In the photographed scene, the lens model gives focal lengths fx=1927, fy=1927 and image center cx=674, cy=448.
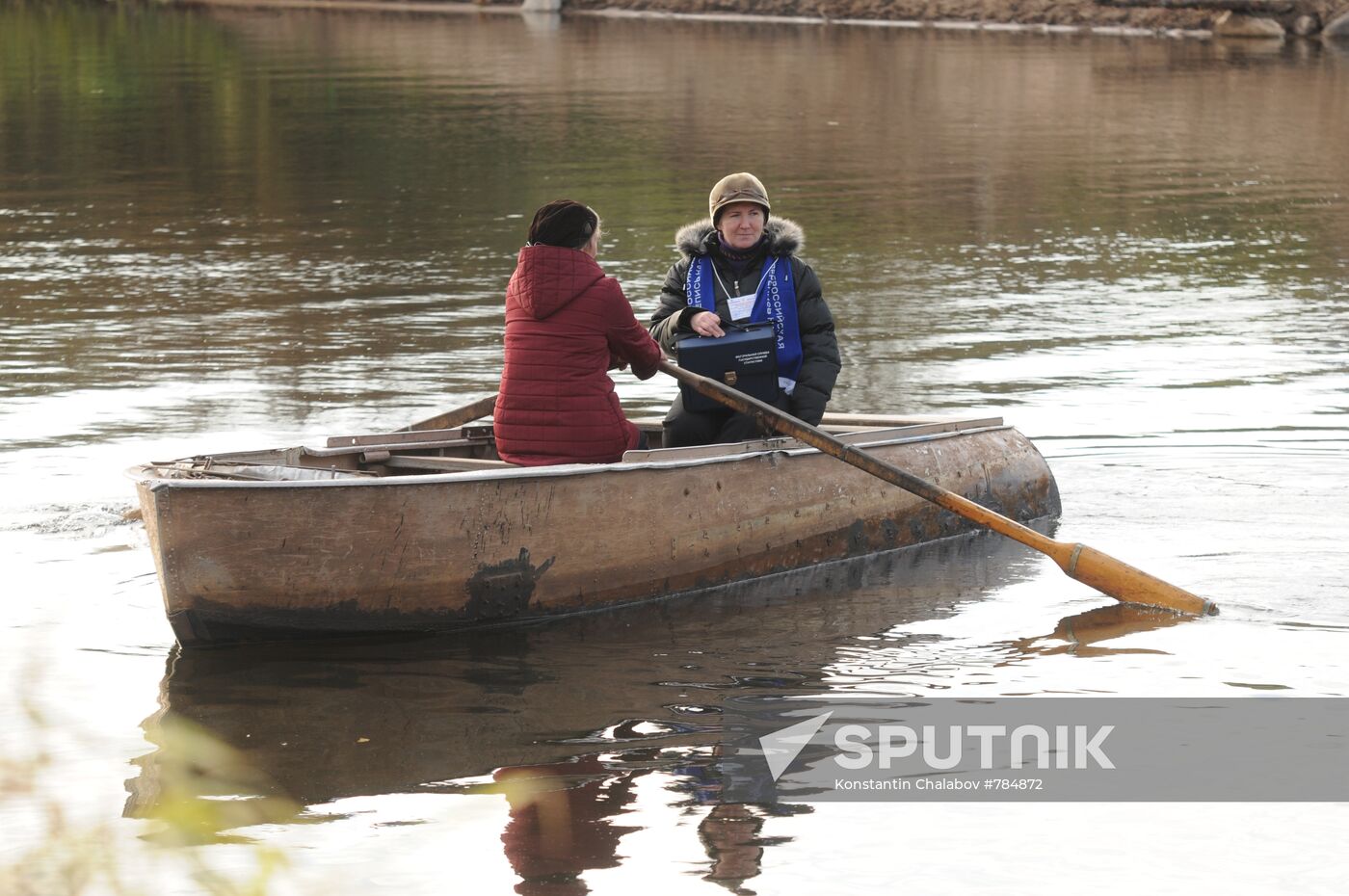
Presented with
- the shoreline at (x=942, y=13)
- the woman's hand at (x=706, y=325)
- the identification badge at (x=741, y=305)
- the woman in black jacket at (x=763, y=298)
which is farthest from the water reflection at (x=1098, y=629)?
the shoreline at (x=942, y=13)

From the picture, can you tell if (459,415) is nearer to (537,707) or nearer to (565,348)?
(565,348)

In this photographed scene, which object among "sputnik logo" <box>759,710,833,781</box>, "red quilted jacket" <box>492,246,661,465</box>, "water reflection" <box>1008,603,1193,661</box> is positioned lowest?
"water reflection" <box>1008,603,1193,661</box>

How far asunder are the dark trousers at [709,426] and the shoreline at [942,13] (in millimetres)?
40473

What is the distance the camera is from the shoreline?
46094 mm

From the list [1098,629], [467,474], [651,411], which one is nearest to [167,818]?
[467,474]

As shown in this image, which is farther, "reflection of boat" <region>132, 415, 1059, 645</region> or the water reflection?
the water reflection

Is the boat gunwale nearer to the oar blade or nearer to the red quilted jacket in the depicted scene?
the red quilted jacket

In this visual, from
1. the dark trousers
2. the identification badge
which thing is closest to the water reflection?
the dark trousers

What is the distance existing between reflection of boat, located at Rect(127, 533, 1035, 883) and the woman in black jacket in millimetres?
776

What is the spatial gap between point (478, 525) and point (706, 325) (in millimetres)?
1421

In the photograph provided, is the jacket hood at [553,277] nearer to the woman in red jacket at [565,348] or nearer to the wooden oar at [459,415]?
the woman in red jacket at [565,348]

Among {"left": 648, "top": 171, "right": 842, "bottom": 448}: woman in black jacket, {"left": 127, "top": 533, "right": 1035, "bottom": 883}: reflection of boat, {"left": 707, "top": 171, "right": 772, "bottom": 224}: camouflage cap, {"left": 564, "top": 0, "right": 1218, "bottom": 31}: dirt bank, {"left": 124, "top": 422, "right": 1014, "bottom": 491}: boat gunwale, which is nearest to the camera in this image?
{"left": 127, "top": 533, "right": 1035, "bottom": 883}: reflection of boat

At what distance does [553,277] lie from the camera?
733cm

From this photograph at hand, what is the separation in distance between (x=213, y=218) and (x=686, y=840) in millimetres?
15447
